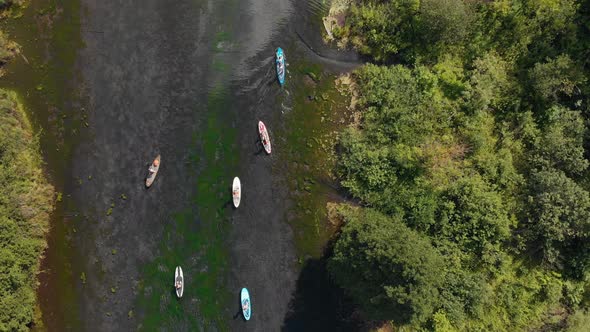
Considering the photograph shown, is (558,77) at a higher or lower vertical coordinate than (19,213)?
higher

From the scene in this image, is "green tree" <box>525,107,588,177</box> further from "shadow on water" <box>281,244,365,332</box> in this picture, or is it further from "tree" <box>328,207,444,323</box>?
"shadow on water" <box>281,244,365,332</box>

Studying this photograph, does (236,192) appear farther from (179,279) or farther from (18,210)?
(18,210)

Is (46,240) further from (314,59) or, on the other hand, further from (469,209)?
(469,209)

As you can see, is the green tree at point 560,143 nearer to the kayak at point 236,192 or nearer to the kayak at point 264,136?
the kayak at point 264,136

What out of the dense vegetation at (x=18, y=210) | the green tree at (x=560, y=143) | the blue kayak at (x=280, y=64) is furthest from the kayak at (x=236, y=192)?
the green tree at (x=560, y=143)

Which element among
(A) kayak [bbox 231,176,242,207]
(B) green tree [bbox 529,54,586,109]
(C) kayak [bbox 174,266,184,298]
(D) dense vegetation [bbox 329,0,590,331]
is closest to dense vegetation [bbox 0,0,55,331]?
(C) kayak [bbox 174,266,184,298]

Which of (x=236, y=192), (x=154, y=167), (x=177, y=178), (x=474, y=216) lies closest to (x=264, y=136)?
(x=236, y=192)

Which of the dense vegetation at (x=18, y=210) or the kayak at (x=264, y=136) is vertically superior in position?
the kayak at (x=264, y=136)
